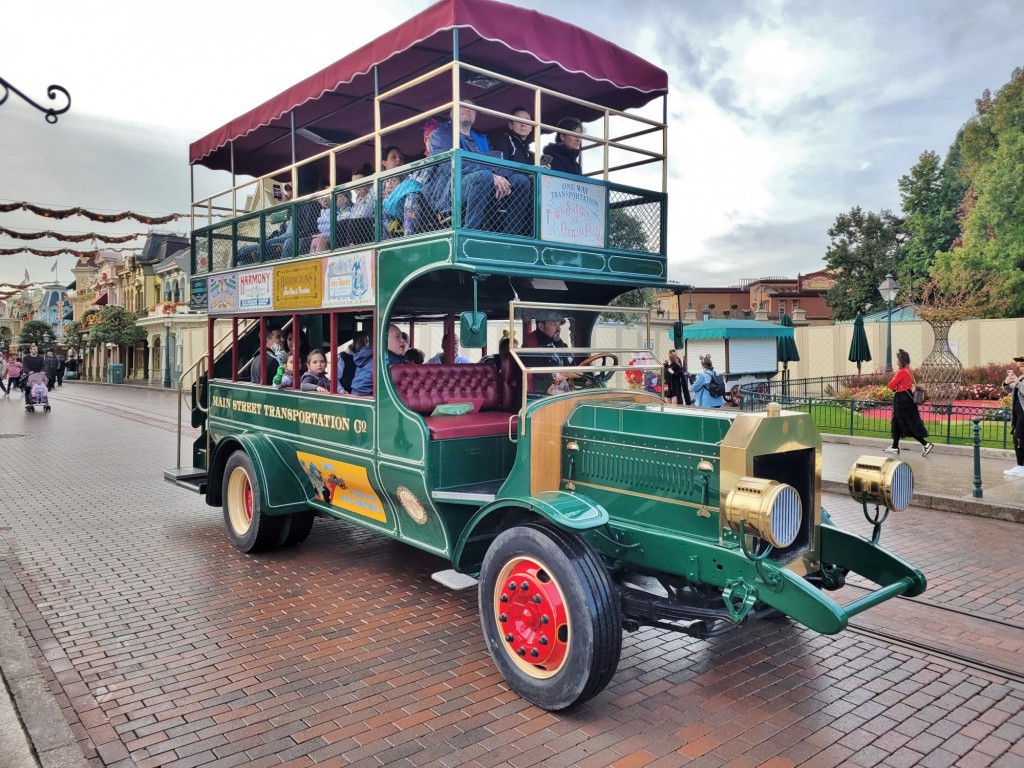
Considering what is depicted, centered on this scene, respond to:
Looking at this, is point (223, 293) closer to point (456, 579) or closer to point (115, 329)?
point (456, 579)

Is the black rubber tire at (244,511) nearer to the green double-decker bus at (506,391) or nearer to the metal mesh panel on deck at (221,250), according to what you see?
the green double-decker bus at (506,391)

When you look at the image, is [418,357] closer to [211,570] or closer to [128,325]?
[211,570]

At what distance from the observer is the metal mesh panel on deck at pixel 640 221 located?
602cm

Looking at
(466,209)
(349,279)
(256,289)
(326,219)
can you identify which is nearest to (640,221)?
(466,209)

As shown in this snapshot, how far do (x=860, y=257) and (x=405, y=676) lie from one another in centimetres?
4191

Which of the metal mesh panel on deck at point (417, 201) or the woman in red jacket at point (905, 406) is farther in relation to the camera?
the woman in red jacket at point (905, 406)

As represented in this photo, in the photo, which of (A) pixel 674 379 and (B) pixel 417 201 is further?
(A) pixel 674 379

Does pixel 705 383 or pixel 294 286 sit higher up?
pixel 294 286

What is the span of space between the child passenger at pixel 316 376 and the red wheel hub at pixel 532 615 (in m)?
2.92

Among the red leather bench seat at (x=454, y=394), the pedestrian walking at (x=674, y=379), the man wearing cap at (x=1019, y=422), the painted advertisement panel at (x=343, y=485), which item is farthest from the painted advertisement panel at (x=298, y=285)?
the man wearing cap at (x=1019, y=422)

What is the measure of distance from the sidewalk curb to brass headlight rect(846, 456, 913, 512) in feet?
13.9

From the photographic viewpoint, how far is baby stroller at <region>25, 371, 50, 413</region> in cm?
2198

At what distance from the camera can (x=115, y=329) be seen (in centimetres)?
4369

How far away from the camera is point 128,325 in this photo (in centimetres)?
4447
